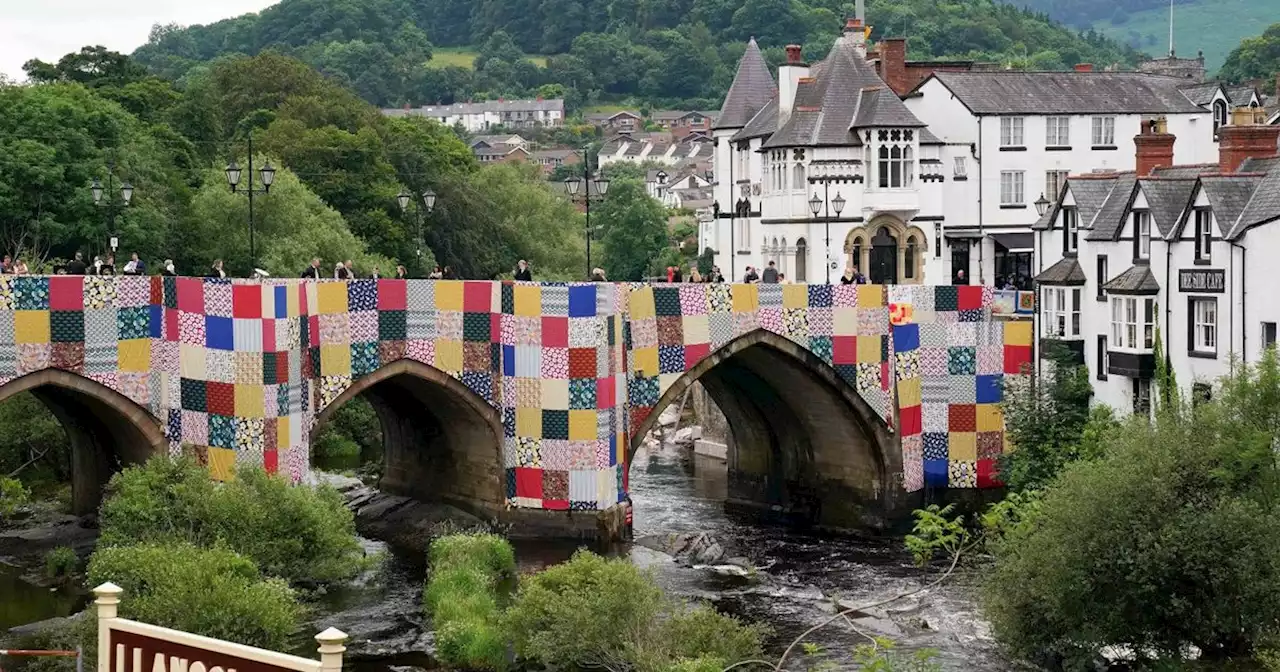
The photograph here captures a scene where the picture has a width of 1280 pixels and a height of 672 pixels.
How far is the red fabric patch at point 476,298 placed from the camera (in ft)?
166

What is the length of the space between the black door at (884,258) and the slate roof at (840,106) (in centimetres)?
357

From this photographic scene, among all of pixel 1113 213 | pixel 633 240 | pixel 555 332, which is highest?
pixel 633 240

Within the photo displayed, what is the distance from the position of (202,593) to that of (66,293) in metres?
12.4

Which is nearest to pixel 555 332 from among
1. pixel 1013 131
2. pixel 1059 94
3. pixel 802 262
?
pixel 802 262

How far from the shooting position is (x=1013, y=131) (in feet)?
224

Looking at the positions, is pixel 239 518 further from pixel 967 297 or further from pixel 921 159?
pixel 921 159

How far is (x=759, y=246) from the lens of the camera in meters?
69.4

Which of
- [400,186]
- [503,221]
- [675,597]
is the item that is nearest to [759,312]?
[675,597]

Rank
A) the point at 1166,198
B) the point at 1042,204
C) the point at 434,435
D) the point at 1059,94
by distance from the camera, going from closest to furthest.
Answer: the point at 1166,198 → the point at 434,435 → the point at 1042,204 → the point at 1059,94

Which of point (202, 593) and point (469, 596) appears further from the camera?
point (469, 596)

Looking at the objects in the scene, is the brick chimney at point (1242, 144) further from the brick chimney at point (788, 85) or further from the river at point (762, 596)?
the brick chimney at point (788, 85)

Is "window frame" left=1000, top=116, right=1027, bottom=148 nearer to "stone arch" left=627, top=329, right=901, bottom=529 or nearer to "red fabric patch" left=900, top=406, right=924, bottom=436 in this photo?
"stone arch" left=627, top=329, right=901, bottom=529

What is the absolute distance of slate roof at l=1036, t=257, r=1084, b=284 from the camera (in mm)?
54250

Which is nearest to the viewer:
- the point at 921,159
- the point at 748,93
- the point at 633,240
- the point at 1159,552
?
the point at 1159,552
